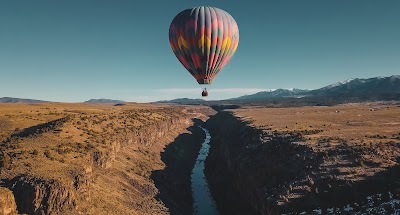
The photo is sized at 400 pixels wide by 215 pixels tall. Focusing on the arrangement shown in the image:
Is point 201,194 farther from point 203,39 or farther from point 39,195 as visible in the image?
point 39,195

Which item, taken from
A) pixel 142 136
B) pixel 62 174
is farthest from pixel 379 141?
pixel 142 136

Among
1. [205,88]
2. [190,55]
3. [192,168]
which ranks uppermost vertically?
[190,55]

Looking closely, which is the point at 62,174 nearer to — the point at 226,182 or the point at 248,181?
the point at 248,181

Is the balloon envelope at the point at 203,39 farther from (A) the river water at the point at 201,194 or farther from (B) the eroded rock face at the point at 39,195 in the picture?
(B) the eroded rock face at the point at 39,195

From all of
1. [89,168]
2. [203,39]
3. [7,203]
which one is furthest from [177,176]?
[7,203]

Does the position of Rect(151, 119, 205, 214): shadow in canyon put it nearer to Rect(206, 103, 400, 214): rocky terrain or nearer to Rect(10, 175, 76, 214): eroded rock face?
Rect(206, 103, 400, 214): rocky terrain

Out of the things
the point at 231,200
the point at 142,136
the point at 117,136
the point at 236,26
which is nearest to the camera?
the point at 236,26

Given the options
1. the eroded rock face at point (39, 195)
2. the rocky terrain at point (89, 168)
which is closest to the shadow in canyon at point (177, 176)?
the rocky terrain at point (89, 168)
